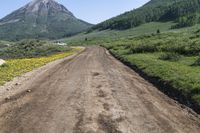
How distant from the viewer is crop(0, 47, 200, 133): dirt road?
492 inches

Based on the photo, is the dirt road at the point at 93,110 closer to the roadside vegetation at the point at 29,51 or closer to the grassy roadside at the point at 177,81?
the grassy roadside at the point at 177,81

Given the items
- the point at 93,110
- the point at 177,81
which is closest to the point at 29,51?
the point at 177,81

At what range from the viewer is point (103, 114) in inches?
554

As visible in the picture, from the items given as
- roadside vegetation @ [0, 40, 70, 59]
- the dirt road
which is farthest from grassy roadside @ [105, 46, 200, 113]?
roadside vegetation @ [0, 40, 70, 59]

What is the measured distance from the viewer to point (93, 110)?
14719mm

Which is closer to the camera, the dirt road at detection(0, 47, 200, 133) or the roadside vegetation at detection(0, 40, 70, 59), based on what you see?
the dirt road at detection(0, 47, 200, 133)

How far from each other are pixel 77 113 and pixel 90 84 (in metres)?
7.13

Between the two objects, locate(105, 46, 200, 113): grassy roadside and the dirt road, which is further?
locate(105, 46, 200, 113): grassy roadside

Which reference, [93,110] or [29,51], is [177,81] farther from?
[29,51]

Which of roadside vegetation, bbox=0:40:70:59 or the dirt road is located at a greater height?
the dirt road

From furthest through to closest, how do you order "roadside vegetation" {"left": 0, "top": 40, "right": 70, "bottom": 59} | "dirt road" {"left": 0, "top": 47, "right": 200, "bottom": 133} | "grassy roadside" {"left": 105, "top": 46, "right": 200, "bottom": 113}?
1. "roadside vegetation" {"left": 0, "top": 40, "right": 70, "bottom": 59}
2. "grassy roadside" {"left": 105, "top": 46, "right": 200, "bottom": 113}
3. "dirt road" {"left": 0, "top": 47, "right": 200, "bottom": 133}

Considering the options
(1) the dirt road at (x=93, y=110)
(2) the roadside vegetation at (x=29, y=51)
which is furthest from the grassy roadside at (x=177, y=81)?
(2) the roadside vegetation at (x=29, y=51)

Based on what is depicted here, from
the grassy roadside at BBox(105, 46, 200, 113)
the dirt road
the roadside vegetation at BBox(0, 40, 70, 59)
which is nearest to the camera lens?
the dirt road

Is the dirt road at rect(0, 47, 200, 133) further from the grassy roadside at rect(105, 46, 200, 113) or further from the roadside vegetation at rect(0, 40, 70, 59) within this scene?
the roadside vegetation at rect(0, 40, 70, 59)
